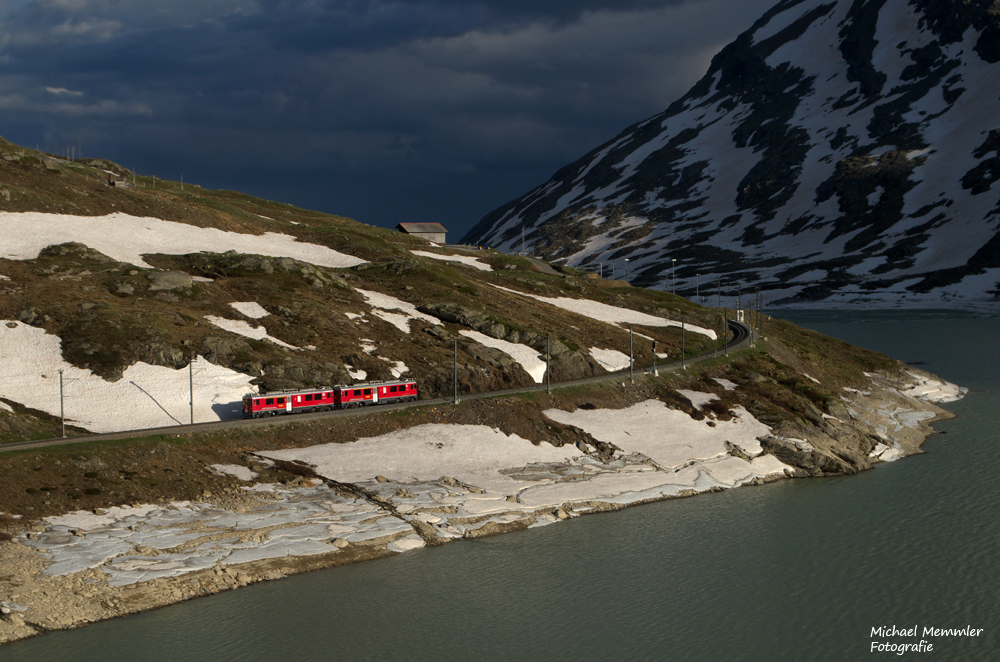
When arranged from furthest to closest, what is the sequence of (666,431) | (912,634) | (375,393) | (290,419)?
(666,431) < (375,393) < (290,419) < (912,634)

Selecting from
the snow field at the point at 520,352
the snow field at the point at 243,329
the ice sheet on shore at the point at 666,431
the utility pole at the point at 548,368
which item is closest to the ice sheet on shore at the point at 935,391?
the ice sheet on shore at the point at 666,431

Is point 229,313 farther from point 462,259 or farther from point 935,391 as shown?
point 935,391

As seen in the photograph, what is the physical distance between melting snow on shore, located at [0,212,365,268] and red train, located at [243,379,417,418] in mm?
46579

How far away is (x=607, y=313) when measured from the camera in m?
128

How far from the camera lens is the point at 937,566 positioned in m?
50.9

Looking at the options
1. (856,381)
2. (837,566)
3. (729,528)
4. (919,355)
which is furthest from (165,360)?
(919,355)

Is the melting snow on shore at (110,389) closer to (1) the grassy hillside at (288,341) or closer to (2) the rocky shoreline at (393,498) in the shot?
(1) the grassy hillside at (288,341)

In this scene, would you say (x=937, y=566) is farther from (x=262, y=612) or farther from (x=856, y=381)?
(x=856, y=381)

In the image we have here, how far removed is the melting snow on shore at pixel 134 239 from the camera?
105 m

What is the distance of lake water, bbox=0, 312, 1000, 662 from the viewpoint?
40875mm

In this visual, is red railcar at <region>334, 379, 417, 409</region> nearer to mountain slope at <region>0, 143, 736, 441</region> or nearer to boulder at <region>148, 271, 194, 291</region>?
mountain slope at <region>0, 143, 736, 441</region>

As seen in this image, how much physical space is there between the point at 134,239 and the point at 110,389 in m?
52.0

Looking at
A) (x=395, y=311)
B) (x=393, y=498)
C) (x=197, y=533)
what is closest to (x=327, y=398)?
(x=393, y=498)

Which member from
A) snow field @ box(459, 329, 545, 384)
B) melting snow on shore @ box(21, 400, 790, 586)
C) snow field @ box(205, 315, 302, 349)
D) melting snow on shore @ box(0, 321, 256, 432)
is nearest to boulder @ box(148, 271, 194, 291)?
snow field @ box(205, 315, 302, 349)
